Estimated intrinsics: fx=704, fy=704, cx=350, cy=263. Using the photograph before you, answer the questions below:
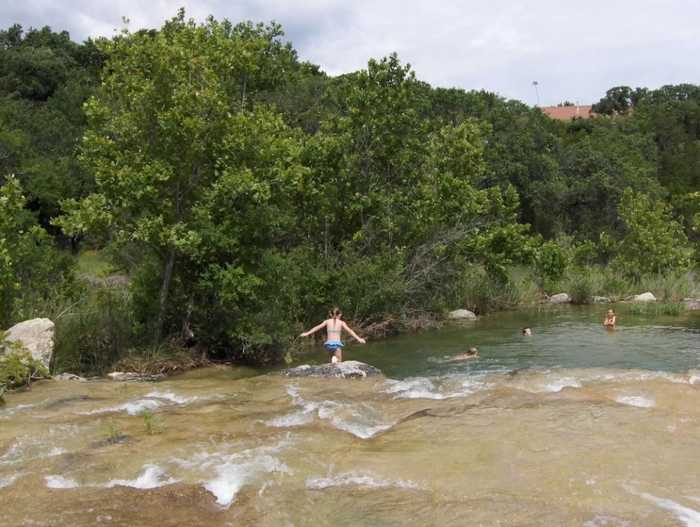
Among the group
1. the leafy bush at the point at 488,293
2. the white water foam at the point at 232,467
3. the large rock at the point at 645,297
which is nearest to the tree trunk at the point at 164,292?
the white water foam at the point at 232,467

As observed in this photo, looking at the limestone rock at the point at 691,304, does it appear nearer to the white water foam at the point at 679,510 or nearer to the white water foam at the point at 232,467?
the white water foam at the point at 679,510

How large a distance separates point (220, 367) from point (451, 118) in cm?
3994

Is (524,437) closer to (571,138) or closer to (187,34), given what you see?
(187,34)

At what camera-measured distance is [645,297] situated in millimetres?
35688

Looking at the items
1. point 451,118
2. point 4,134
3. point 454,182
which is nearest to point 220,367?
point 454,182

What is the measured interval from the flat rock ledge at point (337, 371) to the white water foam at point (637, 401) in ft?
18.4

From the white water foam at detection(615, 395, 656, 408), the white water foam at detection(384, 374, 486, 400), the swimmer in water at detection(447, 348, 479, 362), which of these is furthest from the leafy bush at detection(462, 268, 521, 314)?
the white water foam at detection(615, 395, 656, 408)

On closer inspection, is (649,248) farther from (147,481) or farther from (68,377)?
(147,481)

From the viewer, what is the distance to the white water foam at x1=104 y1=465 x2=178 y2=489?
8.34m

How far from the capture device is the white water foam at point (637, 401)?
1223 cm

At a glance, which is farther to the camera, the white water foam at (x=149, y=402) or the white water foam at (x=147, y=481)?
the white water foam at (x=149, y=402)

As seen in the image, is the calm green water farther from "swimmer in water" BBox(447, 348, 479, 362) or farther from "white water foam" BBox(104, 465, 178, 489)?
"white water foam" BBox(104, 465, 178, 489)

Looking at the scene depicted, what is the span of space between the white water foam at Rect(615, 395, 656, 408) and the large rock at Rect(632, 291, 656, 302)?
77.4ft

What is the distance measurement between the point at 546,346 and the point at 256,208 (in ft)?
34.6
